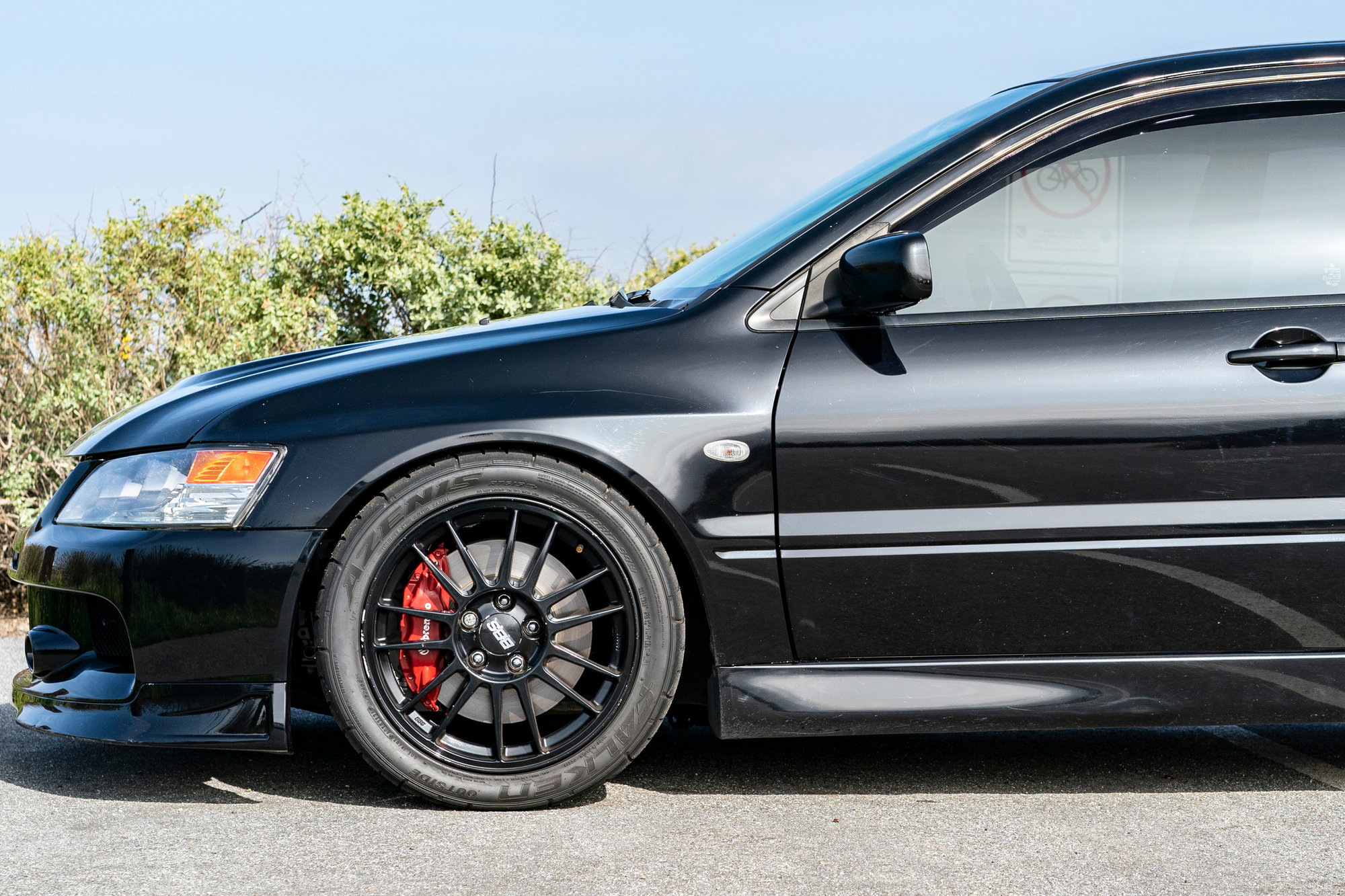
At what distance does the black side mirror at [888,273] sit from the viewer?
9.14 ft

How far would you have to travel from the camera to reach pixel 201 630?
286cm

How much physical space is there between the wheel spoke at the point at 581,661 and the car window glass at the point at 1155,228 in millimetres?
1070

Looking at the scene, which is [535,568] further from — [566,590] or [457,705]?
[457,705]

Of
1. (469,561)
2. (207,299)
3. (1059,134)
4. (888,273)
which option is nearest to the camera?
(888,273)

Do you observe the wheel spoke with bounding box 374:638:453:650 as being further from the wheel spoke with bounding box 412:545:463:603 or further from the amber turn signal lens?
the amber turn signal lens

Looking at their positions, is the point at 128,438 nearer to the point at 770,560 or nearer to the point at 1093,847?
the point at 770,560

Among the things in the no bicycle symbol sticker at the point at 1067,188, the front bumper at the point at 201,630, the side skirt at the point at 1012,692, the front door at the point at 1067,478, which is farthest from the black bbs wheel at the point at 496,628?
the no bicycle symbol sticker at the point at 1067,188

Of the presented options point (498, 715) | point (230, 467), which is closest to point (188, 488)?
point (230, 467)

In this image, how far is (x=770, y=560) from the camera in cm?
287

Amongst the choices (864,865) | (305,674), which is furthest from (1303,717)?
(305,674)

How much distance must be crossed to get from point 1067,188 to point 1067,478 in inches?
27.8

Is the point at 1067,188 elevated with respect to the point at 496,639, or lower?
elevated

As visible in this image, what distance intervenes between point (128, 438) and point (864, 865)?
6.34 feet

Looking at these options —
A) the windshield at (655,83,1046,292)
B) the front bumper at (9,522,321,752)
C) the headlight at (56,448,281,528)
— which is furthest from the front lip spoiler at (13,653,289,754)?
the windshield at (655,83,1046,292)
